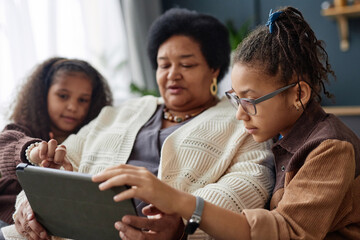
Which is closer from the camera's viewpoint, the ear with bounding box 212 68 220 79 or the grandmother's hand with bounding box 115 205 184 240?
the grandmother's hand with bounding box 115 205 184 240

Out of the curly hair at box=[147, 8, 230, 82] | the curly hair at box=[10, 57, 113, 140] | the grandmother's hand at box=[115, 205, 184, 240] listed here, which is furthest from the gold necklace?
the grandmother's hand at box=[115, 205, 184, 240]

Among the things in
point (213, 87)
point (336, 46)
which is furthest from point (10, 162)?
point (336, 46)

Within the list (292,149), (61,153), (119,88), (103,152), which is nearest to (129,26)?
(119,88)

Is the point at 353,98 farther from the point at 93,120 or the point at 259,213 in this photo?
the point at 259,213

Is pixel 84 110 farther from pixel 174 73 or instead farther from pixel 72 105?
pixel 174 73

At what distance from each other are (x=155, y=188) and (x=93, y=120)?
98cm

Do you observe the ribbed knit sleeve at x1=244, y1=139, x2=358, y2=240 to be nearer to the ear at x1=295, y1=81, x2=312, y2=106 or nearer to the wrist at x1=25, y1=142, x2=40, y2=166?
the ear at x1=295, y1=81, x2=312, y2=106

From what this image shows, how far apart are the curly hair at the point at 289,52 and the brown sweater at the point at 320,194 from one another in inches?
5.9

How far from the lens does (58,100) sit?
1.82 metres

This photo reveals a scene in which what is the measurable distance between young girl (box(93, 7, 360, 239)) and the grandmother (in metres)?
0.11

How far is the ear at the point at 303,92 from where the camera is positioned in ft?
3.69

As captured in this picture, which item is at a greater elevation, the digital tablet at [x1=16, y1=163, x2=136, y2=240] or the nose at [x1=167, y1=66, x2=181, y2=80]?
the nose at [x1=167, y1=66, x2=181, y2=80]

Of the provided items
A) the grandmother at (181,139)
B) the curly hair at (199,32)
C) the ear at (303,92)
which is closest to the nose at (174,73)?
the grandmother at (181,139)

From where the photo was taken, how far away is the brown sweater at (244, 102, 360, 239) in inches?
38.4
